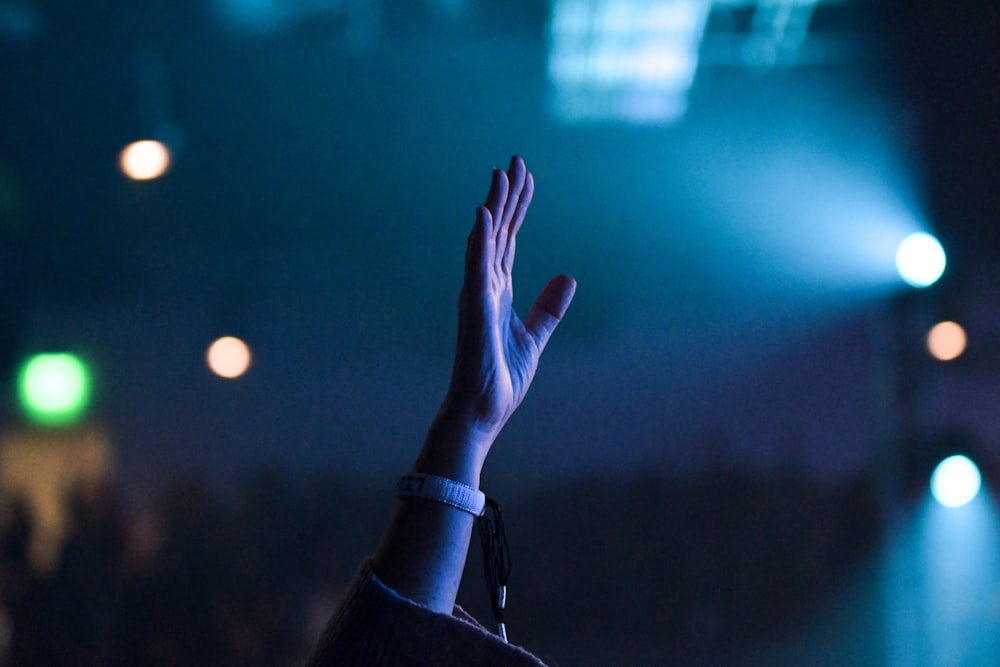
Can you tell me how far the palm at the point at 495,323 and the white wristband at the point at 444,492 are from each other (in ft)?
0.28

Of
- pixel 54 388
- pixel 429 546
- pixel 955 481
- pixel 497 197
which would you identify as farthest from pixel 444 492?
pixel 955 481

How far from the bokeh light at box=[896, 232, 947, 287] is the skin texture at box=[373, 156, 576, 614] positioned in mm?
1730

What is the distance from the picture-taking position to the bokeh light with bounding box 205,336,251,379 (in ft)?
6.59

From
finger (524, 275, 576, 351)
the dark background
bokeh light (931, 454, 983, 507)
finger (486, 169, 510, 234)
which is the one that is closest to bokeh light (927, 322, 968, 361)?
the dark background

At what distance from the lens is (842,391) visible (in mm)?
2260

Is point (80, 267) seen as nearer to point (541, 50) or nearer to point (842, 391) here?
point (541, 50)

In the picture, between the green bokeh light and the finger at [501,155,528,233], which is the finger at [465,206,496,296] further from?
the green bokeh light

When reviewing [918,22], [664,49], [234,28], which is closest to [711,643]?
[664,49]

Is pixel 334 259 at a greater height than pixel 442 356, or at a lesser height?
greater

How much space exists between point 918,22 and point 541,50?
1.09 metres

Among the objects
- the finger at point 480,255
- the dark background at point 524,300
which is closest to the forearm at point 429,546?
the finger at point 480,255

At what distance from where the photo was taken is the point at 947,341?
90.8 inches

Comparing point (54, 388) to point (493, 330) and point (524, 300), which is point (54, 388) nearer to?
point (524, 300)

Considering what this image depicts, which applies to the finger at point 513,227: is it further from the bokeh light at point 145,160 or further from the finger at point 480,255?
the bokeh light at point 145,160
